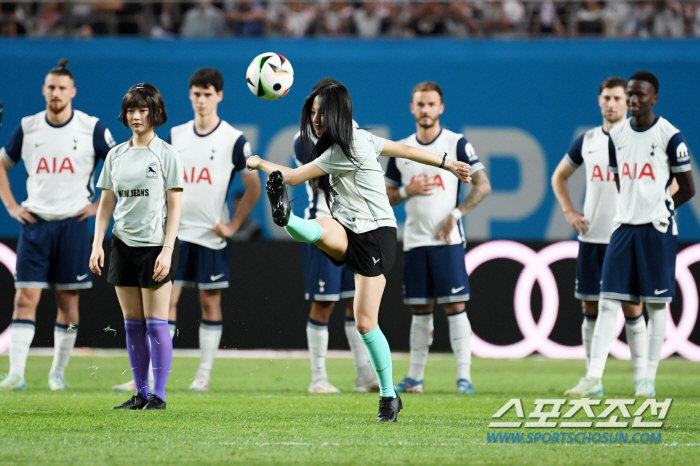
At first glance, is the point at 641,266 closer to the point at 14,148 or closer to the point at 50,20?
the point at 14,148

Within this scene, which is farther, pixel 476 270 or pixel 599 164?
pixel 476 270

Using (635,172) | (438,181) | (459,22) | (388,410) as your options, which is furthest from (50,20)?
(388,410)

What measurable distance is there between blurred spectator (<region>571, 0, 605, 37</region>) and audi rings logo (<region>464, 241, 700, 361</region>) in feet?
13.5

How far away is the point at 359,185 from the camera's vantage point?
20.4 ft

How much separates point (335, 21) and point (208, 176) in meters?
6.89

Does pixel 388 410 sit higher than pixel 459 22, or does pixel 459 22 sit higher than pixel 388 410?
pixel 459 22

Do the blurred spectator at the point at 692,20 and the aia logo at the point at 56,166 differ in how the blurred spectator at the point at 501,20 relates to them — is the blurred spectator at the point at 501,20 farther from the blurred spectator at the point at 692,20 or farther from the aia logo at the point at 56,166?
the aia logo at the point at 56,166

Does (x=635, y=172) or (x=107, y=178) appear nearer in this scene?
(x=107, y=178)

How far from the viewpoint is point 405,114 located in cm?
1473

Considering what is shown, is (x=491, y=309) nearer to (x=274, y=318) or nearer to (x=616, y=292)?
(x=274, y=318)

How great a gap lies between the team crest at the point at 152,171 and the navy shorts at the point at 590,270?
4141 millimetres

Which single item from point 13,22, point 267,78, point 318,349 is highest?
point 13,22

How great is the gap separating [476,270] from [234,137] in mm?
4230

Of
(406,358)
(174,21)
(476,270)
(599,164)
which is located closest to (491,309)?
(476,270)
